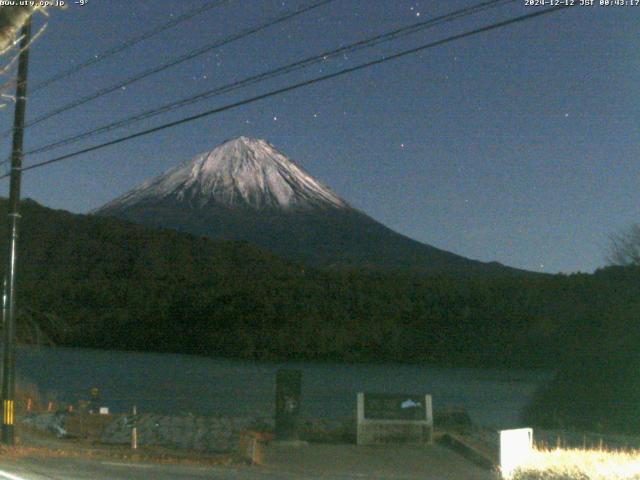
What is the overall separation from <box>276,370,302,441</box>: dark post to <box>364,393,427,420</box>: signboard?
4.75ft

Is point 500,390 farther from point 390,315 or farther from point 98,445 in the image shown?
point 98,445

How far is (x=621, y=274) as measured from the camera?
50.7 metres

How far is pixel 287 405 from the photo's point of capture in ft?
57.2

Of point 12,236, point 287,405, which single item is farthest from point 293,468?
point 12,236

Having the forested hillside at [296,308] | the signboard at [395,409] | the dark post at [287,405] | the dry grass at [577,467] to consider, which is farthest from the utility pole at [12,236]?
the forested hillside at [296,308]

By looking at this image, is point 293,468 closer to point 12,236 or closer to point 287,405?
point 287,405

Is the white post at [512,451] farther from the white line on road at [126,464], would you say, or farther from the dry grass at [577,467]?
the white line on road at [126,464]

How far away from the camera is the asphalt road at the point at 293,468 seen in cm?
1280

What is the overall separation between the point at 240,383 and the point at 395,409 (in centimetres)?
3029

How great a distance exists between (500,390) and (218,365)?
20.7m

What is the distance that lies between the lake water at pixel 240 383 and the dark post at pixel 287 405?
587 inches

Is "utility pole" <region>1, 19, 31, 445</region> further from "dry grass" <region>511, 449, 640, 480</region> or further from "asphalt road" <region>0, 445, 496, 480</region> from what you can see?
"dry grass" <region>511, 449, 640, 480</region>

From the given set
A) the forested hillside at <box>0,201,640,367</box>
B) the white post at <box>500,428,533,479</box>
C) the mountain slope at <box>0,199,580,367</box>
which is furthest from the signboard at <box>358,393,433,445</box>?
the mountain slope at <box>0,199,580,367</box>

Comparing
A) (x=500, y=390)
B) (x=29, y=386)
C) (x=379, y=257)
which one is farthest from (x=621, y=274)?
(x=379, y=257)
